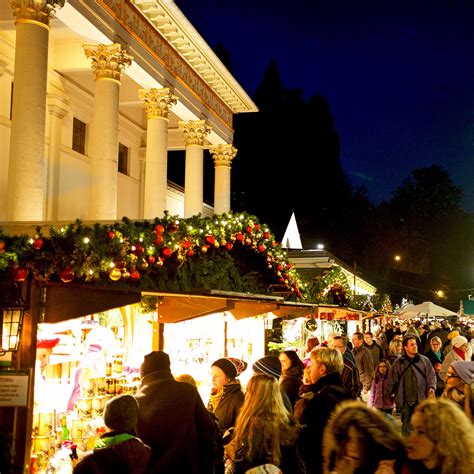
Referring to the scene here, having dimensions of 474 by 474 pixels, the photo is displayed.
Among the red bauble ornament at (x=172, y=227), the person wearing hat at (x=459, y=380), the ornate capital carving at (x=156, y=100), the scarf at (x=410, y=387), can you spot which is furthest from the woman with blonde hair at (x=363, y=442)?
the ornate capital carving at (x=156, y=100)

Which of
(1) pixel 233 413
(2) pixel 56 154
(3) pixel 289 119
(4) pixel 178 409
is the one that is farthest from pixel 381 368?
(3) pixel 289 119

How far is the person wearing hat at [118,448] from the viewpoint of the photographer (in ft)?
14.5

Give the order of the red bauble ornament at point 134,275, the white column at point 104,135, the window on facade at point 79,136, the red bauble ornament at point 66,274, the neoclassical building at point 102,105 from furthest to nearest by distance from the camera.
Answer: the window on facade at point 79,136 < the white column at point 104,135 < the neoclassical building at point 102,105 < the red bauble ornament at point 134,275 < the red bauble ornament at point 66,274

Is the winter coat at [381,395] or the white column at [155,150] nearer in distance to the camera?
the winter coat at [381,395]

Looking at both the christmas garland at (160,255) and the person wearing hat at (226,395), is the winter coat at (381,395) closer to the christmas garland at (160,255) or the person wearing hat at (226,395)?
the christmas garland at (160,255)

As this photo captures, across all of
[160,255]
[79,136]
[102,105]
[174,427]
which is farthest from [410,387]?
[79,136]

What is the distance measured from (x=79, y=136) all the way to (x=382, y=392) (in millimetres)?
13472

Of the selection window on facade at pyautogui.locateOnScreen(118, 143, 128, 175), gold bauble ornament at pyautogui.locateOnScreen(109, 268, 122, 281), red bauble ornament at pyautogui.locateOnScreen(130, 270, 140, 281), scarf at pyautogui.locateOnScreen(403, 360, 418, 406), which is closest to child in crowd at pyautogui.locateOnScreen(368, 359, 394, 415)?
scarf at pyautogui.locateOnScreen(403, 360, 418, 406)

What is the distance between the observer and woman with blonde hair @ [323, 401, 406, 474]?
381 centimetres

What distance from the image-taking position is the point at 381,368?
11.5 metres

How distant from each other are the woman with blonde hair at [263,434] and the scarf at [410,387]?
5.62 m

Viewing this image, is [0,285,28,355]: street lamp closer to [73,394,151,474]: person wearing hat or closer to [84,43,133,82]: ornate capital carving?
[73,394,151,474]: person wearing hat

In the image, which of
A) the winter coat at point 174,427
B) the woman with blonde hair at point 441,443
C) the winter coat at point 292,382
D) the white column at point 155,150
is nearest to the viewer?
the woman with blonde hair at point 441,443

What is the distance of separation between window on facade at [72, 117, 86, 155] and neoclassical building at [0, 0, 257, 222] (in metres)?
0.04
